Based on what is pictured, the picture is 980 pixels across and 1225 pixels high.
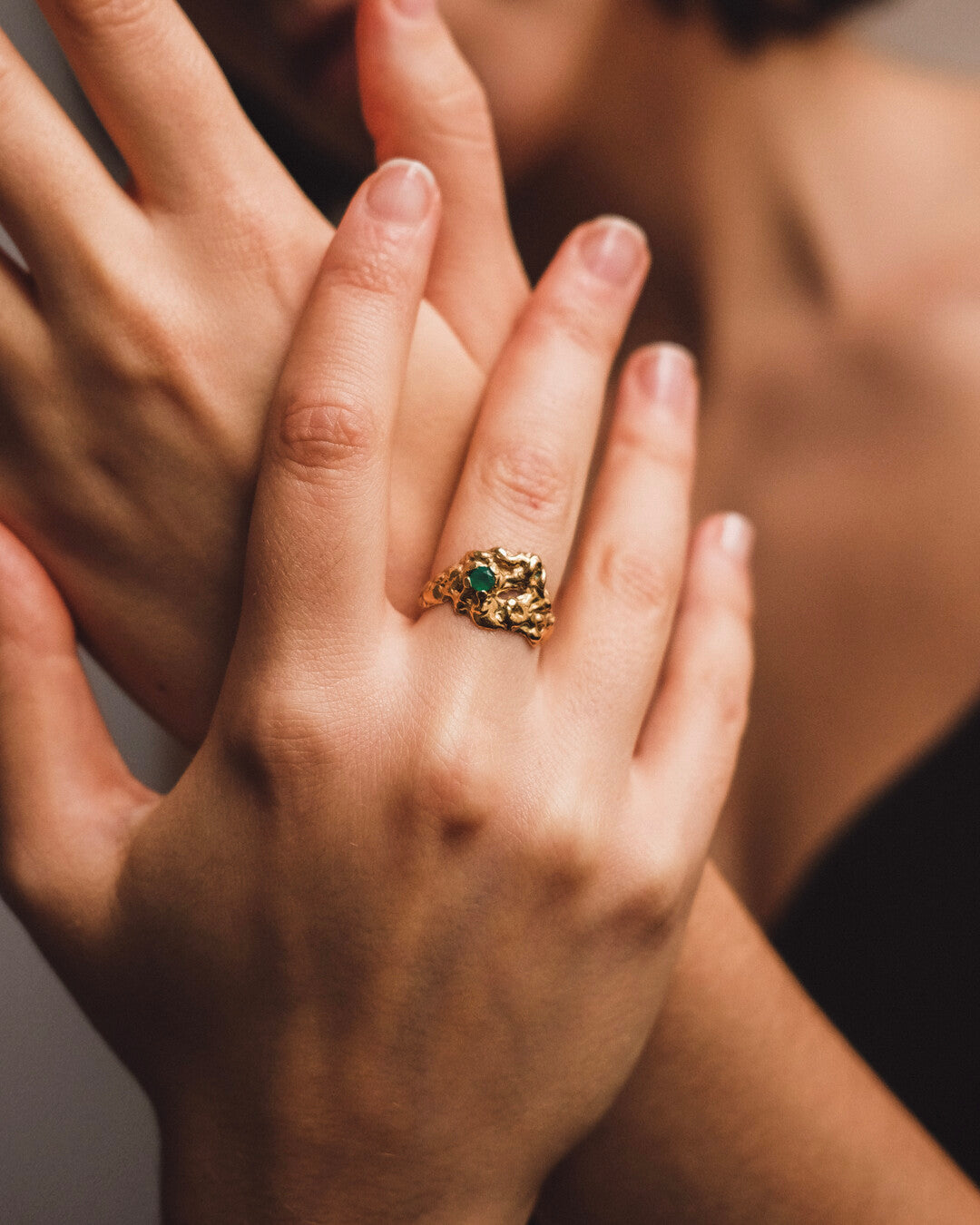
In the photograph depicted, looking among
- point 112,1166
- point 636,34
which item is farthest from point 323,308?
point 112,1166

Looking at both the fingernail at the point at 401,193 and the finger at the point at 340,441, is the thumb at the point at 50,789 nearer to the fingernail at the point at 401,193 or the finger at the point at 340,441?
the finger at the point at 340,441

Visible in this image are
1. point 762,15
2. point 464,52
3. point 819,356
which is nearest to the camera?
point 464,52

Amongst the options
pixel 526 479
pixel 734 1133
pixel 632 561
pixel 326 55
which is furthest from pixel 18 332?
pixel 734 1133

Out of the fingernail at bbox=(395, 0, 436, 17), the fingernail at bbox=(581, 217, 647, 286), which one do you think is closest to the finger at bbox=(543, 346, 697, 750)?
the fingernail at bbox=(581, 217, 647, 286)

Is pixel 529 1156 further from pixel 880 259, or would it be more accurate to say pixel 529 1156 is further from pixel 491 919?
pixel 880 259

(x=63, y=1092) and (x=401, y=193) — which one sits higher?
(x=401, y=193)

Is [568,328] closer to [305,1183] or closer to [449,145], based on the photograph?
[449,145]

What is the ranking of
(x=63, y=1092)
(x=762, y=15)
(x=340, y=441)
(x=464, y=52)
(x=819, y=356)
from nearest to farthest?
1. (x=340, y=441)
2. (x=464, y=52)
3. (x=762, y=15)
4. (x=819, y=356)
5. (x=63, y=1092)
